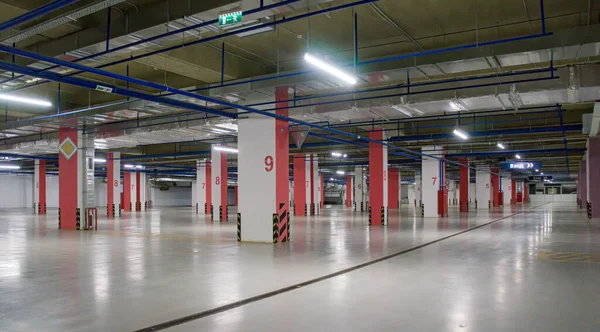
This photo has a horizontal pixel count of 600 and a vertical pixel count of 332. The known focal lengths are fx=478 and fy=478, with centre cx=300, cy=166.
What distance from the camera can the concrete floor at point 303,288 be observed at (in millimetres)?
6000

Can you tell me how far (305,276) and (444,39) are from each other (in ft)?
22.5

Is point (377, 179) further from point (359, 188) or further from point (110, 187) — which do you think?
point (110, 187)

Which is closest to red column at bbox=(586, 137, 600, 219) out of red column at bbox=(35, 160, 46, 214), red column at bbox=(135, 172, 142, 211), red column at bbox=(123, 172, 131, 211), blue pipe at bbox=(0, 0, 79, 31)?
blue pipe at bbox=(0, 0, 79, 31)

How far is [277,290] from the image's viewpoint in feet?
26.0

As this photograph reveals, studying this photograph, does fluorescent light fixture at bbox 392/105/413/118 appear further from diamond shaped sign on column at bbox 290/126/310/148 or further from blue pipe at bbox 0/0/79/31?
blue pipe at bbox 0/0/79/31

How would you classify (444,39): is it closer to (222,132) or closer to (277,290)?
(277,290)

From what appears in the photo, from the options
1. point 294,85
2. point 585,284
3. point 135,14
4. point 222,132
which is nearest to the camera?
point 585,284

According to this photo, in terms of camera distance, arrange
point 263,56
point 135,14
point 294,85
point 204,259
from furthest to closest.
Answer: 1. point 263,56
2. point 294,85
3. point 204,259
4. point 135,14

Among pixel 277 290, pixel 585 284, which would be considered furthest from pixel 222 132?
pixel 585 284

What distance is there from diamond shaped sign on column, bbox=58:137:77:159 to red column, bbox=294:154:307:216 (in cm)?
1592

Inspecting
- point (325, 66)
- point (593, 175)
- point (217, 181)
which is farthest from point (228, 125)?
point (593, 175)

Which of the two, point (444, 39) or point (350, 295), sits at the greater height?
point (444, 39)

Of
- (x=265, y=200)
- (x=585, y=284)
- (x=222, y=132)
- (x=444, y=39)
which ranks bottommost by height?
(x=585, y=284)

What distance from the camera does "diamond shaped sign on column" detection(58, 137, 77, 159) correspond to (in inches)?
813
